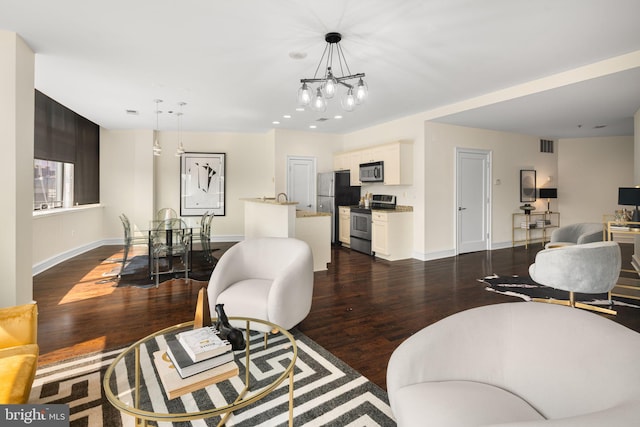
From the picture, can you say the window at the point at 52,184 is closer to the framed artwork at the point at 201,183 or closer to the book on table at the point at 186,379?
the framed artwork at the point at 201,183

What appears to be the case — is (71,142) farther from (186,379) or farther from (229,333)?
(186,379)

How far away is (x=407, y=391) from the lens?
1.30 m

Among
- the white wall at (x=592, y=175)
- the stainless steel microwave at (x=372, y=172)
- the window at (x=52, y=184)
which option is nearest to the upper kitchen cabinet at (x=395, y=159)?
the stainless steel microwave at (x=372, y=172)

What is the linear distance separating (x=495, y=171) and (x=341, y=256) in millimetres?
3771

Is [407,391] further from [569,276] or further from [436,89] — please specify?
[436,89]

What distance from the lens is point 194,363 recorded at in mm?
1471

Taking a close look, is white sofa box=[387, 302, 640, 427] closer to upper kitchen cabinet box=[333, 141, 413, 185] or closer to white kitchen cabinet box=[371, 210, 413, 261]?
white kitchen cabinet box=[371, 210, 413, 261]

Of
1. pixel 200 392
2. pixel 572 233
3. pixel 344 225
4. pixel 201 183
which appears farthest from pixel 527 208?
pixel 200 392

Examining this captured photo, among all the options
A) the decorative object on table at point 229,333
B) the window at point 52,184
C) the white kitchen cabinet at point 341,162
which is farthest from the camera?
the white kitchen cabinet at point 341,162

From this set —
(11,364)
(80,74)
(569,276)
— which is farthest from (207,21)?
(569,276)

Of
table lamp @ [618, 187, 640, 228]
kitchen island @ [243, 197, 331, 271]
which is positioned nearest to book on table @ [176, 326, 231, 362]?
kitchen island @ [243, 197, 331, 271]

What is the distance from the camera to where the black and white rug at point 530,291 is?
3.80m

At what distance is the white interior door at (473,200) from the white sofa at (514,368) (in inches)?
213

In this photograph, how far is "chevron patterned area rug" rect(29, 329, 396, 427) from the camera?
5.84ft
